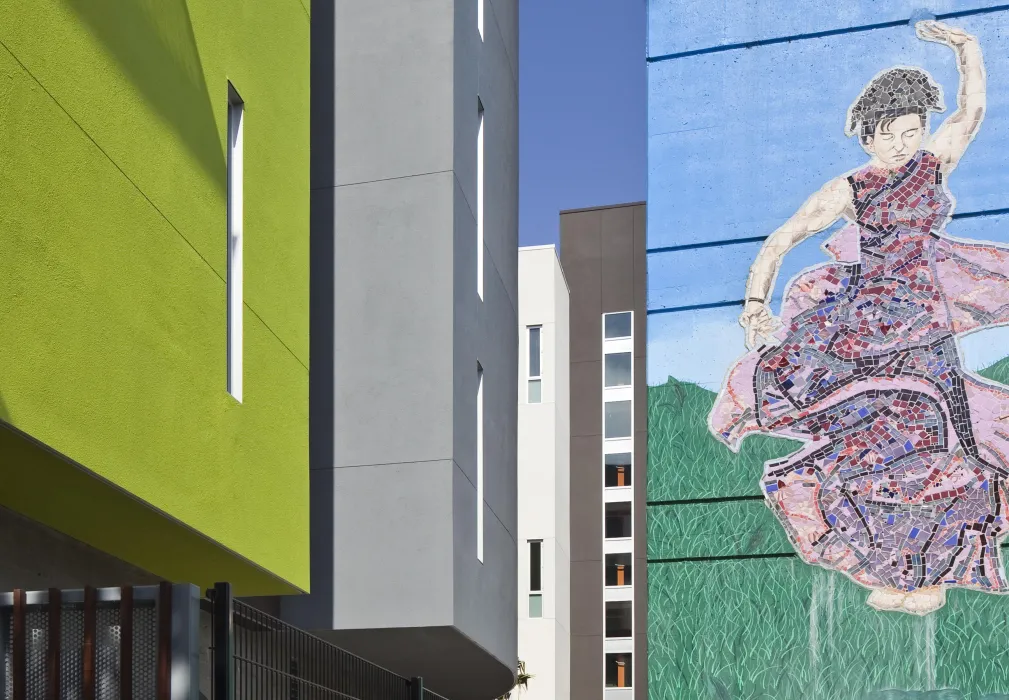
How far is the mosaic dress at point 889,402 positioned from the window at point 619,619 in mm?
26987

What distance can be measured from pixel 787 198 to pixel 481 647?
14.9 m

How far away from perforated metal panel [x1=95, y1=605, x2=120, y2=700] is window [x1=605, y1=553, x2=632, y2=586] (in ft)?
154

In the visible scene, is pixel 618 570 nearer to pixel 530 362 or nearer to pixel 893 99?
pixel 530 362

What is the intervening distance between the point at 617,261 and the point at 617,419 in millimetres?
5792

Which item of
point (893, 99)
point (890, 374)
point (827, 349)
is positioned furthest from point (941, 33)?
point (890, 374)

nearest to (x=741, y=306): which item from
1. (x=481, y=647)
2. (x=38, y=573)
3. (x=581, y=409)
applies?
(x=481, y=647)

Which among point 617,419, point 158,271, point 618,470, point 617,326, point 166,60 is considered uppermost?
point 617,326

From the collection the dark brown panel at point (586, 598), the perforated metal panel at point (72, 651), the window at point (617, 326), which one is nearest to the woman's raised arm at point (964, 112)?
the perforated metal panel at point (72, 651)

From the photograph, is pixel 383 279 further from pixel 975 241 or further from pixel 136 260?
pixel 975 241

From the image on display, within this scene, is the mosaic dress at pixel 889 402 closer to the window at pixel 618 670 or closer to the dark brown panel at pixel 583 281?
the dark brown panel at pixel 583 281

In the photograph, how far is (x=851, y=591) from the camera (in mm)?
25125

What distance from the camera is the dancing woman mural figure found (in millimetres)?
24719

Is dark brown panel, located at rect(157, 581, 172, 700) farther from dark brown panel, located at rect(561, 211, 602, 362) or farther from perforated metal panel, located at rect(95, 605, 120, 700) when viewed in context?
dark brown panel, located at rect(561, 211, 602, 362)

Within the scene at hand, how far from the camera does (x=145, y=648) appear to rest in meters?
6.84
